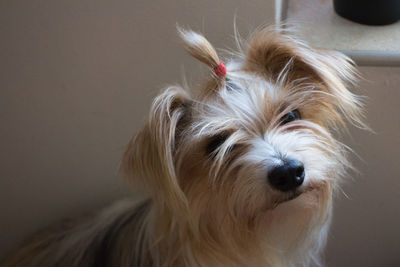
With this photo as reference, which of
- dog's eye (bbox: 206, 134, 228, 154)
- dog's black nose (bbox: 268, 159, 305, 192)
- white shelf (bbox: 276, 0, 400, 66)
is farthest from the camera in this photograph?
white shelf (bbox: 276, 0, 400, 66)

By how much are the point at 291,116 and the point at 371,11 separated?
0.45 meters

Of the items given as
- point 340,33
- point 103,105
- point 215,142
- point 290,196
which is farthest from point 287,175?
point 103,105

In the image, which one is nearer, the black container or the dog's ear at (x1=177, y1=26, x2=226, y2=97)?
the dog's ear at (x1=177, y1=26, x2=226, y2=97)

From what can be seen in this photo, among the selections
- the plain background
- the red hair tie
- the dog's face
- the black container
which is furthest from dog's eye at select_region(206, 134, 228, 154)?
the black container

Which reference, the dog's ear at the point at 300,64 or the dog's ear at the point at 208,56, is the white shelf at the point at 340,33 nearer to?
the dog's ear at the point at 300,64

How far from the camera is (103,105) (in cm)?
140

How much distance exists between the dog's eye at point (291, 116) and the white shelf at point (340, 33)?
246mm

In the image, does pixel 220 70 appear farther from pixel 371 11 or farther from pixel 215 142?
pixel 371 11

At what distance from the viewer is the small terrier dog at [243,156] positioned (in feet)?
3.18

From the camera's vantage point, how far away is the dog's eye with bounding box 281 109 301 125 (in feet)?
3.45

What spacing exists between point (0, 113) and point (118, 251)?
54 centimetres

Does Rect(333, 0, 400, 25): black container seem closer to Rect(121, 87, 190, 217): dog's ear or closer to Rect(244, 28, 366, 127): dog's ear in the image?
Rect(244, 28, 366, 127): dog's ear

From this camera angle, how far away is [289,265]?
1.29m

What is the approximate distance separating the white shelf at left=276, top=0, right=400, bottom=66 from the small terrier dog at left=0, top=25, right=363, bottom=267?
0.06 metres
